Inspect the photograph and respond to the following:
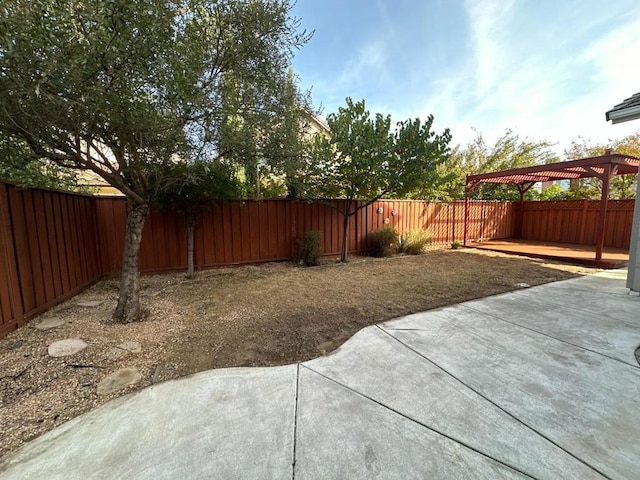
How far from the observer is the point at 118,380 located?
91.1 inches

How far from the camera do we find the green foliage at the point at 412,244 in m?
8.88

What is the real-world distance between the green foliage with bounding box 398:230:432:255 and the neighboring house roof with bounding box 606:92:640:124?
5252mm

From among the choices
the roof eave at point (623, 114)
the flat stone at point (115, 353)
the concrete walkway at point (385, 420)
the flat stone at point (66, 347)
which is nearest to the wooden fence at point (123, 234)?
the flat stone at point (66, 347)

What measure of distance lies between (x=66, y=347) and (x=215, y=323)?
1.46 meters

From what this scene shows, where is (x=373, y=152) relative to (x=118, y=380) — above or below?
above

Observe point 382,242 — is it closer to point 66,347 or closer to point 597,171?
point 597,171

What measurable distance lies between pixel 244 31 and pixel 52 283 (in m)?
4.42

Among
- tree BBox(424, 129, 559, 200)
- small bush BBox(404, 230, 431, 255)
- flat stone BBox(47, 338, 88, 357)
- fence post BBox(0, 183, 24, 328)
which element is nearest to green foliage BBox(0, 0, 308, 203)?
fence post BBox(0, 183, 24, 328)

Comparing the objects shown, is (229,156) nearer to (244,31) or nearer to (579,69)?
(244,31)

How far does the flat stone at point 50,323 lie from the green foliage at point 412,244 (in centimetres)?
811

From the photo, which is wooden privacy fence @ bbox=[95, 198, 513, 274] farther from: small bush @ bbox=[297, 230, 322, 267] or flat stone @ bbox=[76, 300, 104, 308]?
flat stone @ bbox=[76, 300, 104, 308]

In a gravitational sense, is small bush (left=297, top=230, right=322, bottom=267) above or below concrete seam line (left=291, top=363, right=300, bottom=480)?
above

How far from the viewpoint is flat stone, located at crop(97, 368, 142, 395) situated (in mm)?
2203

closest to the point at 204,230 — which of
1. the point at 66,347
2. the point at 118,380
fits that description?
the point at 66,347
